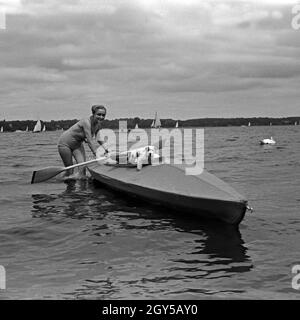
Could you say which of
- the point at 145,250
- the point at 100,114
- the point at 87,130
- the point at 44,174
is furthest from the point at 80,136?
the point at 145,250

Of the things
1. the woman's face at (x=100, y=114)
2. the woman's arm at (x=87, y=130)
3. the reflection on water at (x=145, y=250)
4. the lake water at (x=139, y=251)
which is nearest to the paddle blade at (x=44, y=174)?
the woman's arm at (x=87, y=130)

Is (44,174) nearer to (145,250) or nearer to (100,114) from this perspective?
(100,114)

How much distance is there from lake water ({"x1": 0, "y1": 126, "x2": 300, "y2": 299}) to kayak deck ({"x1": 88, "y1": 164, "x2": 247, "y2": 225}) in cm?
25

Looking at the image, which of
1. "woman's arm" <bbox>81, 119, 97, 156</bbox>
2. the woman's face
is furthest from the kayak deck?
the woman's face

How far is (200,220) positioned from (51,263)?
302 cm

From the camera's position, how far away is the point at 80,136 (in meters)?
12.7

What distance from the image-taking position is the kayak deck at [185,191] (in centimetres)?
752

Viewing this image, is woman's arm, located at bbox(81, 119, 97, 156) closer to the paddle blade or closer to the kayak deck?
the paddle blade

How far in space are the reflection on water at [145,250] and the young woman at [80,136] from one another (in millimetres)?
2442

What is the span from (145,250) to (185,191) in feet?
5.72
